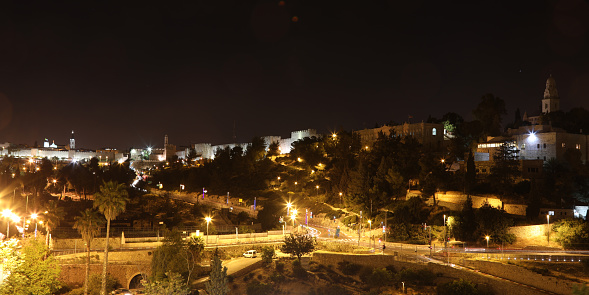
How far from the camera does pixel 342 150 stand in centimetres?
6044

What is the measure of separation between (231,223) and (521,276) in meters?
31.8

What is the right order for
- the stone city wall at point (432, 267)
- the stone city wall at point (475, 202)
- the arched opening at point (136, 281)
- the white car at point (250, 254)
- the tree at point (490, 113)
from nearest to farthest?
the stone city wall at point (432, 267) → the arched opening at point (136, 281) → the white car at point (250, 254) → the stone city wall at point (475, 202) → the tree at point (490, 113)

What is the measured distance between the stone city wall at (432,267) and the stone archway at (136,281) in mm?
12871

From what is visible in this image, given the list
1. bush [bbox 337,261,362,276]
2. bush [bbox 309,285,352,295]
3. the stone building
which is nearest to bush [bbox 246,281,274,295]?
bush [bbox 309,285,352,295]

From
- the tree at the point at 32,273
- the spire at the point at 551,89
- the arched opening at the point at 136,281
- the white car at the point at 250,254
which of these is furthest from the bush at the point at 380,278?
the spire at the point at 551,89

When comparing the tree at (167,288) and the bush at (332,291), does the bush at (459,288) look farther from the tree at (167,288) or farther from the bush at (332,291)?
the tree at (167,288)

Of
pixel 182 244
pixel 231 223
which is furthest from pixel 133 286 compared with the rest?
pixel 231 223

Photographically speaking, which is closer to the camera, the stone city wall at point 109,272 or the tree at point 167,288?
the tree at point 167,288

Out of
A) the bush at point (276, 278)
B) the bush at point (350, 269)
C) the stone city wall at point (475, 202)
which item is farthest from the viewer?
the stone city wall at point (475, 202)

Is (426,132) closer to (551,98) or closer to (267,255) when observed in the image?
(551,98)

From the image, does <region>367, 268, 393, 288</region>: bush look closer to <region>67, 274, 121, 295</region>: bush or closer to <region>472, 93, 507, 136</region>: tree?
<region>67, 274, 121, 295</region>: bush

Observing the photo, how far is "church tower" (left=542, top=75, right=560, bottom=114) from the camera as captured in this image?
67.3m

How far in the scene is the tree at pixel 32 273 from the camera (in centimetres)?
2466

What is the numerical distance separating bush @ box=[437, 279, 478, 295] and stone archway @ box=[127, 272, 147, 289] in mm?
20388
